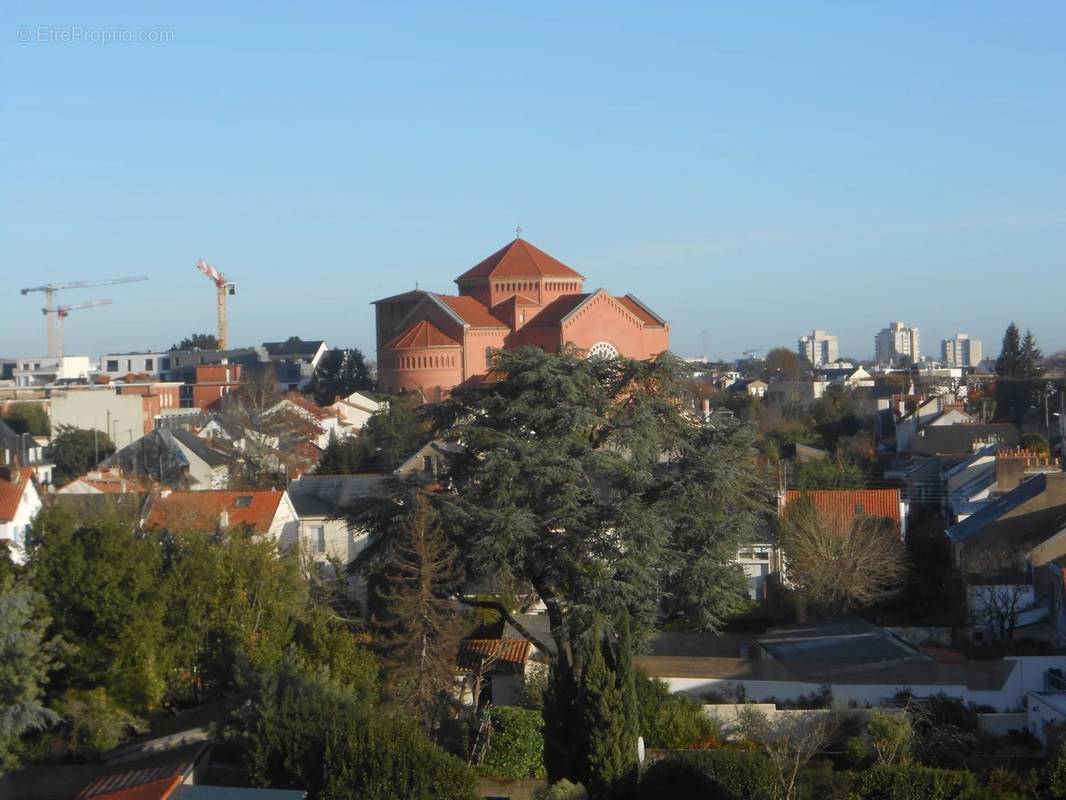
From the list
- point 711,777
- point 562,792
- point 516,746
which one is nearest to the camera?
point 711,777

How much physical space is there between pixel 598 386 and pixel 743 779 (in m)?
9.31

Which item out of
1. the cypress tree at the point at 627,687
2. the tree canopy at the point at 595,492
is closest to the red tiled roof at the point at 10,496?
the tree canopy at the point at 595,492

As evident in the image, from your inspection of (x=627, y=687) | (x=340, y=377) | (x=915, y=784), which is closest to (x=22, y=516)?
(x=627, y=687)

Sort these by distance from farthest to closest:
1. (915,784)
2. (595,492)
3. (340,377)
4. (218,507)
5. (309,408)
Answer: (340,377)
(309,408)
(218,507)
(595,492)
(915,784)

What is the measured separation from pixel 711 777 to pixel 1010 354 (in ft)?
246

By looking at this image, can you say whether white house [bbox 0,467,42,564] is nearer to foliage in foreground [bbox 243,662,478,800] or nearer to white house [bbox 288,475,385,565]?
white house [bbox 288,475,385,565]

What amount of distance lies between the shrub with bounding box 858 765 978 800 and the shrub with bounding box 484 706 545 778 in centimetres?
467

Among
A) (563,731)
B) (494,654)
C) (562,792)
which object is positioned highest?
(494,654)

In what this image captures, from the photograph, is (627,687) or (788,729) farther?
(788,729)

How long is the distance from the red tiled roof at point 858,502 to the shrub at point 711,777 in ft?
44.6

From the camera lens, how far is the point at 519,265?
8100cm

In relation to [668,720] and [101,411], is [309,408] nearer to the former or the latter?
[101,411]

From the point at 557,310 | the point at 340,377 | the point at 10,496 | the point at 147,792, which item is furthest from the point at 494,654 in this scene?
the point at 340,377

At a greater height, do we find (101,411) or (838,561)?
(101,411)
